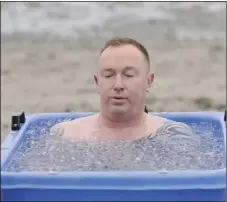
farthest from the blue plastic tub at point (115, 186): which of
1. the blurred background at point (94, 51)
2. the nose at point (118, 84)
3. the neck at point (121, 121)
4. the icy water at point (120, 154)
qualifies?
the blurred background at point (94, 51)

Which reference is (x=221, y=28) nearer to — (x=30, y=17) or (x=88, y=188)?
(x=30, y=17)

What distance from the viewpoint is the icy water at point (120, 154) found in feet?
6.57

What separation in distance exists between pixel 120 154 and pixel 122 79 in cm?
26

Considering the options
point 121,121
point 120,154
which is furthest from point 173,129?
point 120,154

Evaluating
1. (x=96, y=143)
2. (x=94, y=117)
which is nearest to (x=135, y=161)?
(x=96, y=143)

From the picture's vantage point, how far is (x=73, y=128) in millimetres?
2441

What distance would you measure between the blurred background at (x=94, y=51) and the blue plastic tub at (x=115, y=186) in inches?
74.3

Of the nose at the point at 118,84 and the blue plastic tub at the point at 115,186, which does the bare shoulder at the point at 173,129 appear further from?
the blue plastic tub at the point at 115,186

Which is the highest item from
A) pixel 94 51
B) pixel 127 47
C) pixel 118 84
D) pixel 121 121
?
pixel 127 47

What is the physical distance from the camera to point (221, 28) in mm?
5637

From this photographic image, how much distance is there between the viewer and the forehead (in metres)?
2.23

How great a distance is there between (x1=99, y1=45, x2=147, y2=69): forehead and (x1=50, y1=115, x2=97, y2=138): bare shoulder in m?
0.29

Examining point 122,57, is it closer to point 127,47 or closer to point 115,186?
point 127,47

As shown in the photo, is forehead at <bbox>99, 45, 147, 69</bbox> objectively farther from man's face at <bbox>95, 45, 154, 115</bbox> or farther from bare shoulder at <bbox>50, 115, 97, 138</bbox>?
bare shoulder at <bbox>50, 115, 97, 138</bbox>
